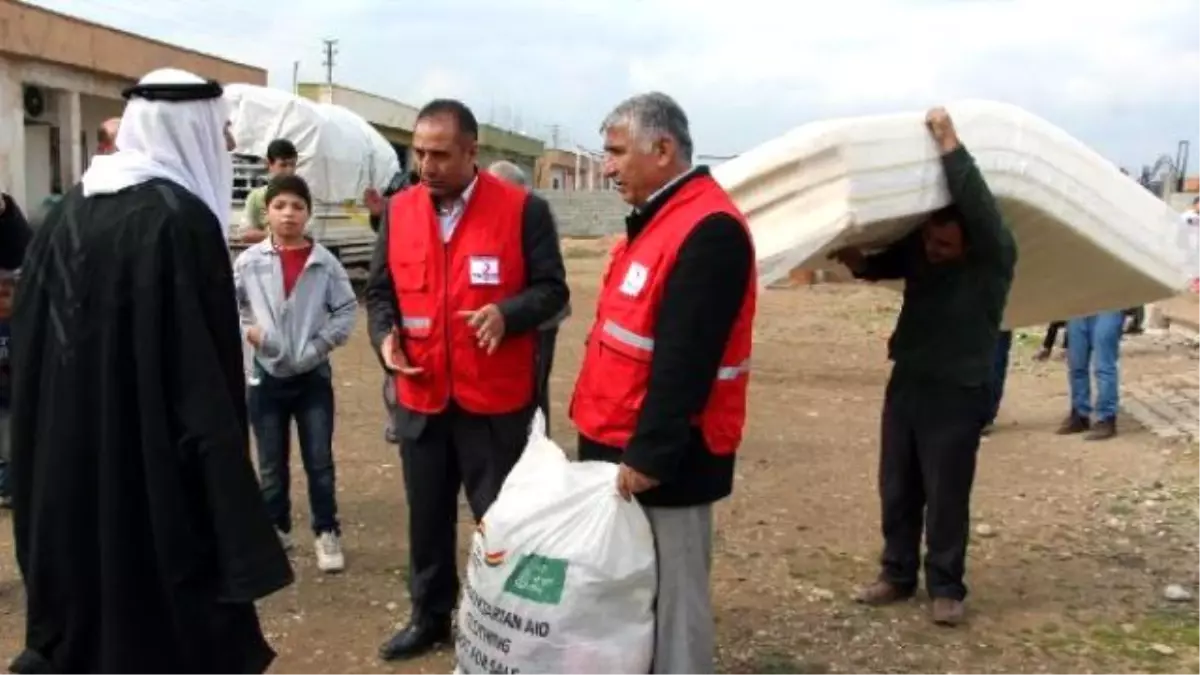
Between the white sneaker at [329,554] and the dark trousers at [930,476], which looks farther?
the white sneaker at [329,554]

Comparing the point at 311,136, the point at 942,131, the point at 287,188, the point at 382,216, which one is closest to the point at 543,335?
the point at 382,216

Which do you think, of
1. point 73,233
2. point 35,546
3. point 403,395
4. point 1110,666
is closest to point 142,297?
point 73,233

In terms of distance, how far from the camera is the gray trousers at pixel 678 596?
3.24m

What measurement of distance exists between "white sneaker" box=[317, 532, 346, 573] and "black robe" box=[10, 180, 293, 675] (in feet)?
7.21

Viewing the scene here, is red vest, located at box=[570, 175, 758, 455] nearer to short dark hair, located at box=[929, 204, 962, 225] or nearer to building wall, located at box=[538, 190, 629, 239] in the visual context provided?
short dark hair, located at box=[929, 204, 962, 225]

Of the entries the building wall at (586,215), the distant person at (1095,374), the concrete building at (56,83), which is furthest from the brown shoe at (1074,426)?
the building wall at (586,215)

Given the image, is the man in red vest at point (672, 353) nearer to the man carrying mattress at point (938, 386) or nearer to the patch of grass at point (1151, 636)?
the man carrying mattress at point (938, 386)

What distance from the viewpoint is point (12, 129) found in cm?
1917

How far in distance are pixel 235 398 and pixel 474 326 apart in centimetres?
116

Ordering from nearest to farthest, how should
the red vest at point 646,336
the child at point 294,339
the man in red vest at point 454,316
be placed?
the red vest at point 646,336 → the man in red vest at point 454,316 → the child at point 294,339

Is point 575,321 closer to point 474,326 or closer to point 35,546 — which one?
point 474,326

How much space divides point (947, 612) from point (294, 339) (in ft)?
8.98

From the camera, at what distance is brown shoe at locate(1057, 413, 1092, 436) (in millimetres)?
8413

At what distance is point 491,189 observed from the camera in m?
3.99
